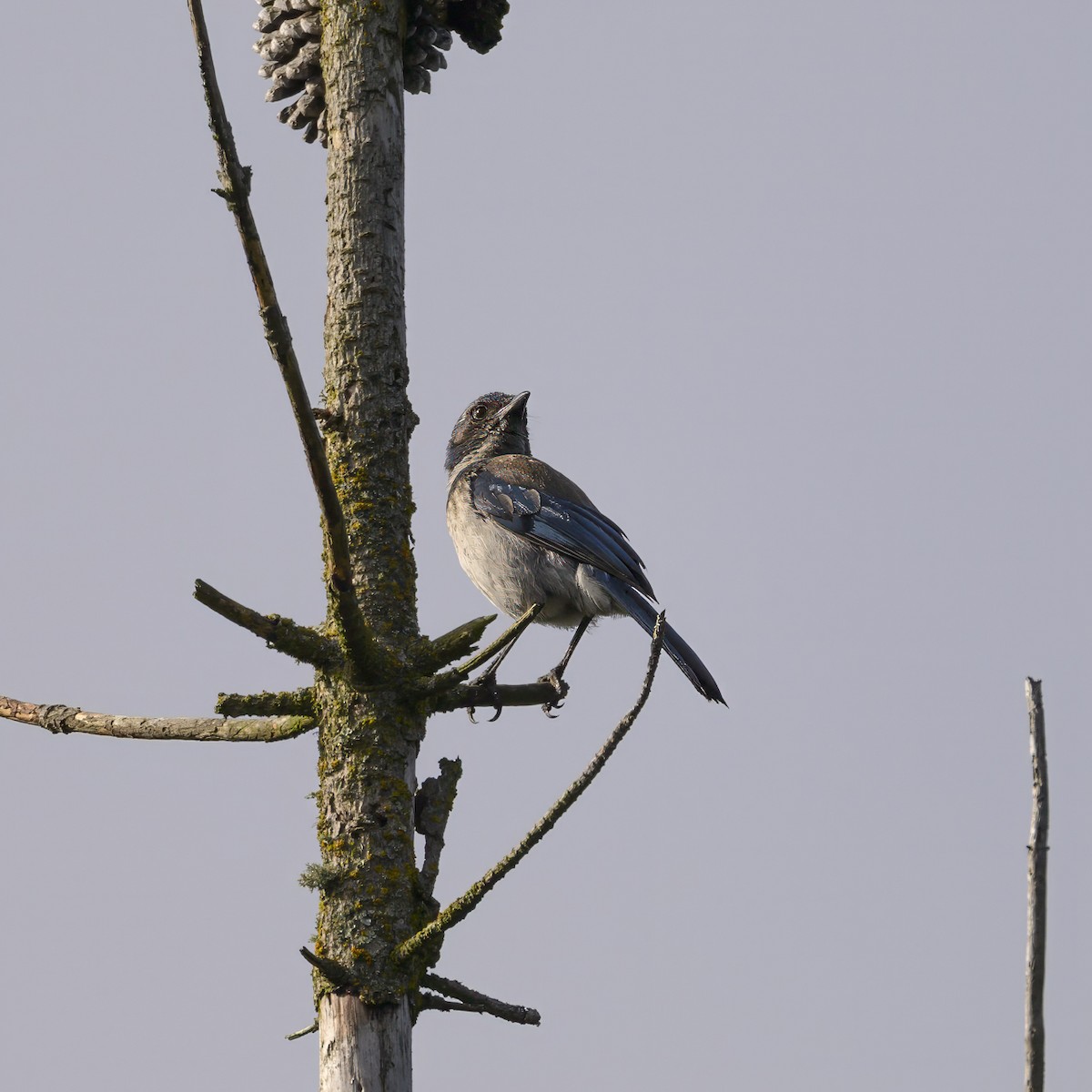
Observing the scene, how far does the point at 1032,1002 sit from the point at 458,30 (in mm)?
4390

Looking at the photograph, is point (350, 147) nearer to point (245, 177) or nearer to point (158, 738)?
point (245, 177)

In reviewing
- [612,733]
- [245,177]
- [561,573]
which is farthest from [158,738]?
[561,573]

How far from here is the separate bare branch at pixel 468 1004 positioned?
414 cm

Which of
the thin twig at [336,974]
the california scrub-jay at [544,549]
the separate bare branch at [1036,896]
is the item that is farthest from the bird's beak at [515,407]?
the separate bare branch at [1036,896]

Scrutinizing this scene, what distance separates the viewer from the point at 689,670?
5.82 m

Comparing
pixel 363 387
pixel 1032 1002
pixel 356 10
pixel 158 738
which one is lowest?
pixel 1032 1002

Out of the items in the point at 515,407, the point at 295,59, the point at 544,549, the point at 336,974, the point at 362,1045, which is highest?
the point at 515,407

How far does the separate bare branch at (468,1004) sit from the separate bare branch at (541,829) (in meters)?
0.23

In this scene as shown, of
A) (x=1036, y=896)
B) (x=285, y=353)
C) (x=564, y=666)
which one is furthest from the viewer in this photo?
(x=564, y=666)

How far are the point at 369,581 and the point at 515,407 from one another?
3534mm

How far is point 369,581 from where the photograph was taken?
14.8 feet

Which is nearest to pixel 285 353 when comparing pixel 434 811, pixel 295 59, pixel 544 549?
pixel 434 811

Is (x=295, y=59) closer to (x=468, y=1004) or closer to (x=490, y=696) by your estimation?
(x=490, y=696)

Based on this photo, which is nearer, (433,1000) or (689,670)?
(433,1000)
